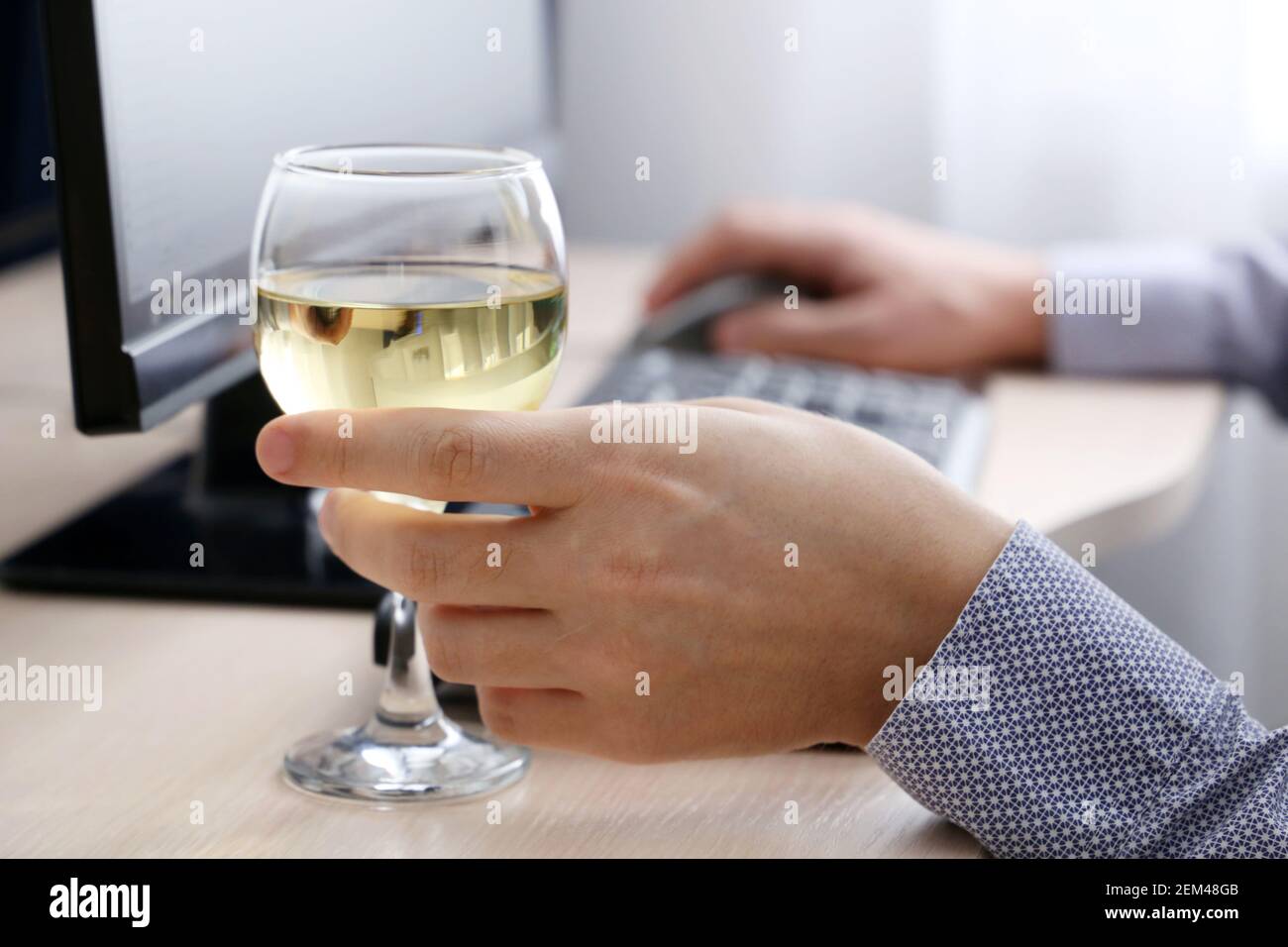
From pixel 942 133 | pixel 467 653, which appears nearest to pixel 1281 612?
pixel 942 133

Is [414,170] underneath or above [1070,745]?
above

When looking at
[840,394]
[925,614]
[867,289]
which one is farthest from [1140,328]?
[925,614]

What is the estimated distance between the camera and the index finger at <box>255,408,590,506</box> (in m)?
0.50

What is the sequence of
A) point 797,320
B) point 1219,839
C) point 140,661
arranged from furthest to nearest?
point 797,320 → point 140,661 → point 1219,839

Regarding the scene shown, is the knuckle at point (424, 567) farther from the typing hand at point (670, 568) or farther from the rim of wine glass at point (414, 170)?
the rim of wine glass at point (414, 170)

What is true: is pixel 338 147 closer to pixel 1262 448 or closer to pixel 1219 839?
pixel 1219 839

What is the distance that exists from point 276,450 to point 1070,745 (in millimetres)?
293

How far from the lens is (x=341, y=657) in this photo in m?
0.66

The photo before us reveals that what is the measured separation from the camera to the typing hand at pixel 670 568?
51 centimetres

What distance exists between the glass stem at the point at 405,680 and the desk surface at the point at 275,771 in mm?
40

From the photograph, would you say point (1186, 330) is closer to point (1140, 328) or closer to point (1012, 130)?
point (1140, 328)

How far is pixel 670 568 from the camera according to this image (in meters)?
0.52

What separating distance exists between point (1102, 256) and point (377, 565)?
2.90ft

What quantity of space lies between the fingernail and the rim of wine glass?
9cm
